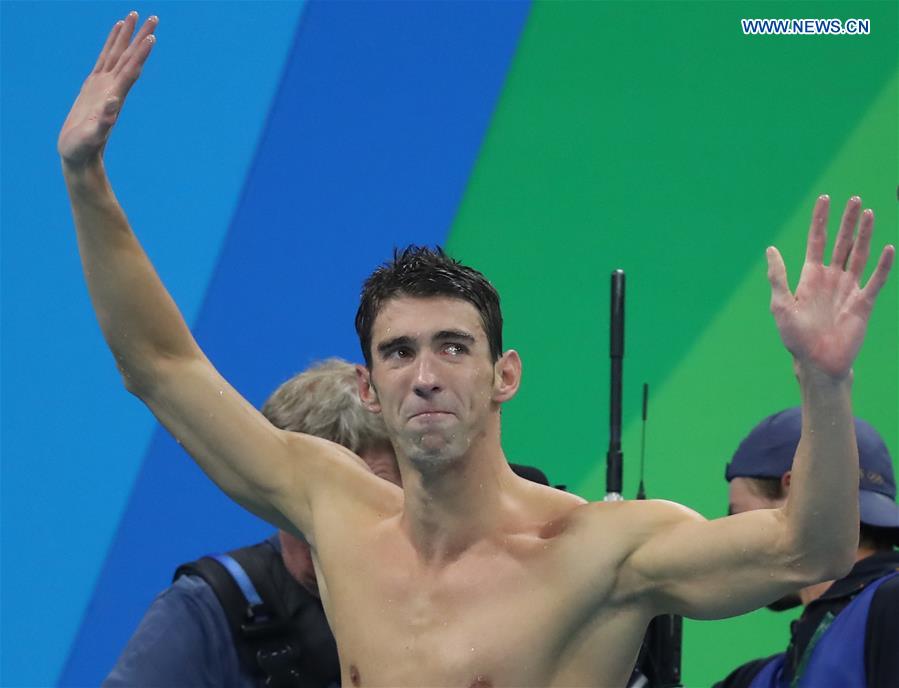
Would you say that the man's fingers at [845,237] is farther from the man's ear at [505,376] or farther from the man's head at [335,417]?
the man's head at [335,417]

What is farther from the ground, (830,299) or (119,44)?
(119,44)

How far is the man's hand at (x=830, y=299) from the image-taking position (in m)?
1.89

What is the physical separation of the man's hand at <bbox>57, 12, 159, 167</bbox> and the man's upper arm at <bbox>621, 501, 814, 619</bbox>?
1072 millimetres

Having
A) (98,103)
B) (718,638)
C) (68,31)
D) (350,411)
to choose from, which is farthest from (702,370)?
(98,103)

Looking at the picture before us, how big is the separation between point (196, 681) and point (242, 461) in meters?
0.40

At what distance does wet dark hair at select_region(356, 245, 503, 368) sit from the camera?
2.33m

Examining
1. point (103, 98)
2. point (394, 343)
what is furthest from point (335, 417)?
point (103, 98)

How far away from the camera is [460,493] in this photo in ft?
7.59

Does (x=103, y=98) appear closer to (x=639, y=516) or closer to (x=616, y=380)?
(x=639, y=516)

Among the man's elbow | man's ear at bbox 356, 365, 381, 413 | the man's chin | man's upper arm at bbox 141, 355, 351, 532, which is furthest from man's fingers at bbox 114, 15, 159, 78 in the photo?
the man's chin

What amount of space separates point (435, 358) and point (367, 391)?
0.71 feet

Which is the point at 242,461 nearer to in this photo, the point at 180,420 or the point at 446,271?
the point at 180,420

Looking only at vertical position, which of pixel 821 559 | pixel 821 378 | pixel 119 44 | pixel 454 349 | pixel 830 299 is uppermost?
pixel 119 44

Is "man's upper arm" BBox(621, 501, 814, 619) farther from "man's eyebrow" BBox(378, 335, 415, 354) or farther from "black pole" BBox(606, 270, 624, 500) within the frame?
"black pole" BBox(606, 270, 624, 500)
